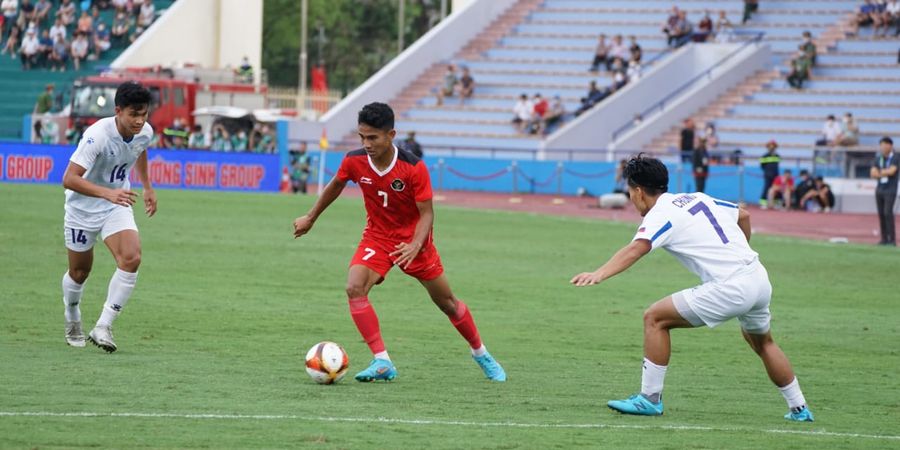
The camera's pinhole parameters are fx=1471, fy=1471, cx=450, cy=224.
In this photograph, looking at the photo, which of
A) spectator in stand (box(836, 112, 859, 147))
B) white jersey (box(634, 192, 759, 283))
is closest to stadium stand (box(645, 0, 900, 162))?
spectator in stand (box(836, 112, 859, 147))

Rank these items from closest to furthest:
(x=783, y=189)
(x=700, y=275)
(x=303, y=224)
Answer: (x=700, y=275) → (x=303, y=224) → (x=783, y=189)

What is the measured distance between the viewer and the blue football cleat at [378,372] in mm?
11252

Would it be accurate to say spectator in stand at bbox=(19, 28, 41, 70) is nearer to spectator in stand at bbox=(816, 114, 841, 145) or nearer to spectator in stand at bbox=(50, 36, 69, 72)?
spectator in stand at bbox=(50, 36, 69, 72)

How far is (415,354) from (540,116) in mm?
38234

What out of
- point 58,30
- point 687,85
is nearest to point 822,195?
point 687,85

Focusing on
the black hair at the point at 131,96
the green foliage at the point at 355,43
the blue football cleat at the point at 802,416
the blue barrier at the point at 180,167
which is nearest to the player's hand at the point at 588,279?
the blue football cleat at the point at 802,416

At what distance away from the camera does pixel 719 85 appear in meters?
50.5

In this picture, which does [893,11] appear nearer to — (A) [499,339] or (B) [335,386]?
(A) [499,339]

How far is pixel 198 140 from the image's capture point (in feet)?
150

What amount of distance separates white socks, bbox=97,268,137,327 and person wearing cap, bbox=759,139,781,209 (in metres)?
29.8

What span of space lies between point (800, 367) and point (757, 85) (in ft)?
126

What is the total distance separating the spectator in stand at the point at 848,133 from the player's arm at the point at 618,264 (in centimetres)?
3471

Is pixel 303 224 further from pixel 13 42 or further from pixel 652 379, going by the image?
pixel 13 42

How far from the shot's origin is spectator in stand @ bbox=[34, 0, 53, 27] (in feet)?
187
